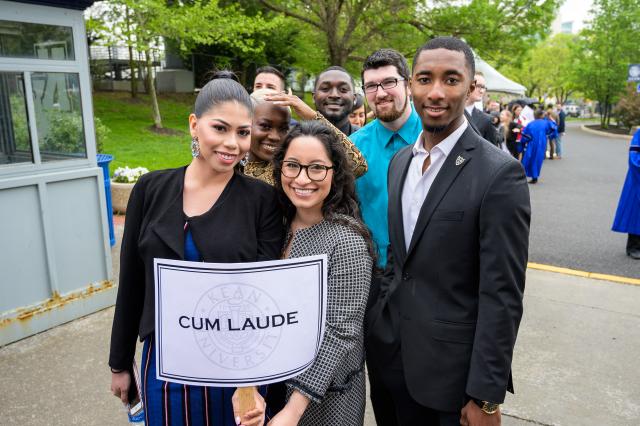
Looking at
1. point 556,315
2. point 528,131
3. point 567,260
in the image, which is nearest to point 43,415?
point 556,315

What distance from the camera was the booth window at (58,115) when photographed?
409 cm

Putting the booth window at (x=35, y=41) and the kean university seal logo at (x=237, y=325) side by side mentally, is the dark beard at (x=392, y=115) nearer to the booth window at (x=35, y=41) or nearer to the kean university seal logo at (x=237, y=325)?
the kean university seal logo at (x=237, y=325)

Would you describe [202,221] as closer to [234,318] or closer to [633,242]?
[234,318]

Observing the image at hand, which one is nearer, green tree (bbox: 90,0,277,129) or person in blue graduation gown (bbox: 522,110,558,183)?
person in blue graduation gown (bbox: 522,110,558,183)

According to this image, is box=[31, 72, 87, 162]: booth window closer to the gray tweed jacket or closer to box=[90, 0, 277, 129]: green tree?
the gray tweed jacket

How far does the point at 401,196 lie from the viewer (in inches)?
81.2

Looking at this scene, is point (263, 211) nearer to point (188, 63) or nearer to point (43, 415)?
point (43, 415)

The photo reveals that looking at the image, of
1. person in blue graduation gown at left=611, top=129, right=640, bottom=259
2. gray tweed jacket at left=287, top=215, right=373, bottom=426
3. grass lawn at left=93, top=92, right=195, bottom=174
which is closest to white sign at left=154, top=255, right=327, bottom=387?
gray tweed jacket at left=287, top=215, right=373, bottom=426

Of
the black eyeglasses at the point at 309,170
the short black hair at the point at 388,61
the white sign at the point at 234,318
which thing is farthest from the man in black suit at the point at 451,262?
the short black hair at the point at 388,61

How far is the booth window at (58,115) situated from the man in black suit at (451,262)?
3.31 metres

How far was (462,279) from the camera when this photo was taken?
181cm

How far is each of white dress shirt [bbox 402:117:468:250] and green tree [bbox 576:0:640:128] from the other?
3627cm

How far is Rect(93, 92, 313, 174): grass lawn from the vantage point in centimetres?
1249

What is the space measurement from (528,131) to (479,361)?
13052 mm
